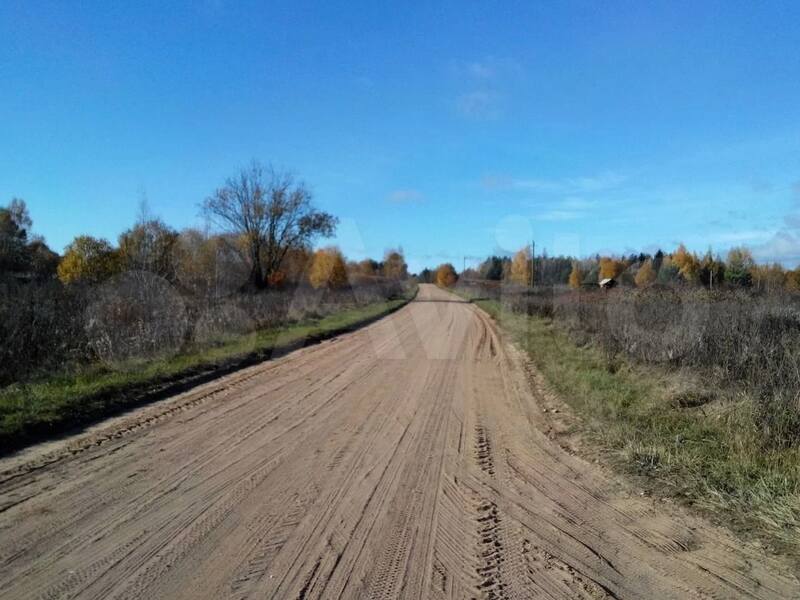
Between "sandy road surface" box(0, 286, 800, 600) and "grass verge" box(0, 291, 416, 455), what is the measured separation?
59 centimetres

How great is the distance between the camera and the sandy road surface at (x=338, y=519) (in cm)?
375

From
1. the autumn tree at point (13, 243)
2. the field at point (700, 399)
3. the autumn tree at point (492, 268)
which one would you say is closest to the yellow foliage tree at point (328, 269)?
the autumn tree at point (13, 243)

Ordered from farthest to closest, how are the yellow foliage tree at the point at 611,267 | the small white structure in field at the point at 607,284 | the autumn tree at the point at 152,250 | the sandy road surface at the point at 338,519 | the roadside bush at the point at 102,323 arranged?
the yellow foliage tree at the point at 611,267 → the small white structure in field at the point at 607,284 → the autumn tree at the point at 152,250 → the roadside bush at the point at 102,323 → the sandy road surface at the point at 338,519

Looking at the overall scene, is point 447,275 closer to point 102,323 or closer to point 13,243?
point 13,243

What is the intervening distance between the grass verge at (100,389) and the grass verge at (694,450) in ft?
23.6

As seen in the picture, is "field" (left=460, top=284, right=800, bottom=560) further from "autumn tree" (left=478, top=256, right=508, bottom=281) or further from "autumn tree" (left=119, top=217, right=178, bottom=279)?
"autumn tree" (left=478, top=256, right=508, bottom=281)

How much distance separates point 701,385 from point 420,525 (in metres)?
6.24

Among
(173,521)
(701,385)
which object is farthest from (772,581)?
(701,385)

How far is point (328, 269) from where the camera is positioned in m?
48.3

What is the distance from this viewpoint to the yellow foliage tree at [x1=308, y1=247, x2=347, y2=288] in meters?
46.8

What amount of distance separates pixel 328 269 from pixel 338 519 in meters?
44.2

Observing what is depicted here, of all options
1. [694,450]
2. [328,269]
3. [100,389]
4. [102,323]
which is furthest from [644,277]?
[100,389]

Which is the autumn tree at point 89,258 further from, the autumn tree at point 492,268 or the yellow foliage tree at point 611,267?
the autumn tree at point 492,268

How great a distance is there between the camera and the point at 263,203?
38.6 m
